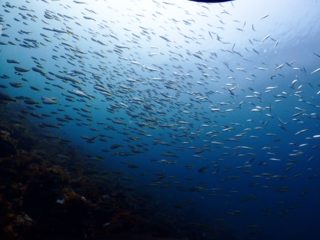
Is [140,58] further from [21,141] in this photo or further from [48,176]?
[48,176]

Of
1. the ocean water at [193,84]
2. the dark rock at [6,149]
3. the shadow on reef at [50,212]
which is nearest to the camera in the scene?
the shadow on reef at [50,212]

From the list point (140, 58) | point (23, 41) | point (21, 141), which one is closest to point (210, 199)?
point (140, 58)

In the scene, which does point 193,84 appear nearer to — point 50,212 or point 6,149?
point 6,149

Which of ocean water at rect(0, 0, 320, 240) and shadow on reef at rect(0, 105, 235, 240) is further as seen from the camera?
ocean water at rect(0, 0, 320, 240)

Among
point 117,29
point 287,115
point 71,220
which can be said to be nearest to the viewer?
point 71,220

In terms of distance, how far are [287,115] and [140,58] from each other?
2723 cm

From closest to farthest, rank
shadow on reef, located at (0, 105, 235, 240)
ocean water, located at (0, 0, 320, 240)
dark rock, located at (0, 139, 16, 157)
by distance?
1. shadow on reef, located at (0, 105, 235, 240)
2. dark rock, located at (0, 139, 16, 157)
3. ocean water, located at (0, 0, 320, 240)

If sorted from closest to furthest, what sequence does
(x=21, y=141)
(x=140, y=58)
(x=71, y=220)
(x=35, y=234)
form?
(x=35, y=234) → (x=71, y=220) → (x=21, y=141) → (x=140, y=58)

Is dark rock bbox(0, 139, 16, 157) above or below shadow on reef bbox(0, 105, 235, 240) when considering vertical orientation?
below

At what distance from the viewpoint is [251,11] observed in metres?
25.2

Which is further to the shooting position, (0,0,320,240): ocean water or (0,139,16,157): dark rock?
(0,0,320,240): ocean water

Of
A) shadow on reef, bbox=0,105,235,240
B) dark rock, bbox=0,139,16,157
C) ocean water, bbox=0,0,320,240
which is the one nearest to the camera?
shadow on reef, bbox=0,105,235,240

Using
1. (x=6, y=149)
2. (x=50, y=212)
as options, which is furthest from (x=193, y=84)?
(x=50, y=212)

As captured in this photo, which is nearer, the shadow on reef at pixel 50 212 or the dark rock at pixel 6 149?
the shadow on reef at pixel 50 212
